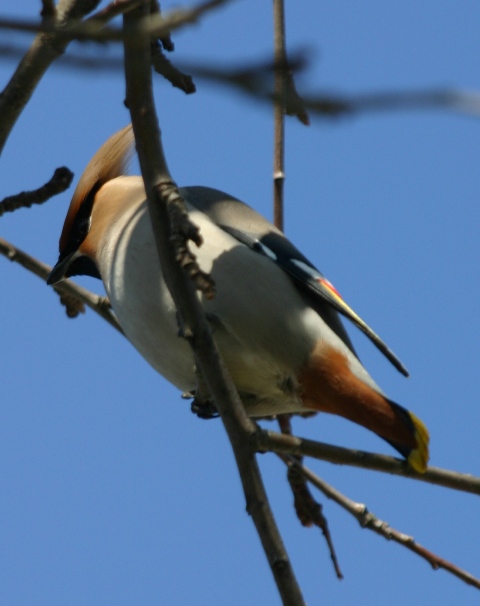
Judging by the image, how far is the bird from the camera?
2920 mm

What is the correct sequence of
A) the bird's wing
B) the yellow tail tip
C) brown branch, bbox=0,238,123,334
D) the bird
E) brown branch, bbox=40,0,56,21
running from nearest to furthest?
brown branch, bbox=40,0,56,21
the yellow tail tip
the bird
the bird's wing
brown branch, bbox=0,238,123,334

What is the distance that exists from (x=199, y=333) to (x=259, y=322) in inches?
29.9

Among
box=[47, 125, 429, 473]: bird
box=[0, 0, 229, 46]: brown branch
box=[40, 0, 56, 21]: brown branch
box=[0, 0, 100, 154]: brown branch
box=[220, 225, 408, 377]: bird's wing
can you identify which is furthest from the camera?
box=[220, 225, 408, 377]: bird's wing

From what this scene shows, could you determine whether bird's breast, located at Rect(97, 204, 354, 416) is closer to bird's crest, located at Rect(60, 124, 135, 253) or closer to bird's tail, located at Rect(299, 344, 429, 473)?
bird's tail, located at Rect(299, 344, 429, 473)

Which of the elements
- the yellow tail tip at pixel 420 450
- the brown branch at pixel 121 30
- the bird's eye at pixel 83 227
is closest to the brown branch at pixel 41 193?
the bird's eye at pixel 83 227

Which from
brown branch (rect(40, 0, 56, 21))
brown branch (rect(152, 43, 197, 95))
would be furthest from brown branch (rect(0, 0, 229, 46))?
brown branch (rect(152, 43, 197, 95))

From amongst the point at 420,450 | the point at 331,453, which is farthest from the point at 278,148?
the point at 331,453

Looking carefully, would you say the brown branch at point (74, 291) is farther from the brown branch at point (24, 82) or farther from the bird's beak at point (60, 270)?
the brown branch at point (24, 82)

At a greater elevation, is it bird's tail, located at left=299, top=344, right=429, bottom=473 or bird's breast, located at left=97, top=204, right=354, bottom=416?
bird's breast, located at left=97, top=204, right=354, bottom=416

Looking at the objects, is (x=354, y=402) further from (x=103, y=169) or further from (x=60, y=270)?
(x=103, y=169)

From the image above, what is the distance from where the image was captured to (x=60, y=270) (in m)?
3.55

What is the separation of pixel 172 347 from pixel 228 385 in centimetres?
74

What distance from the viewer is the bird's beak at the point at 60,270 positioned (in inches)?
135

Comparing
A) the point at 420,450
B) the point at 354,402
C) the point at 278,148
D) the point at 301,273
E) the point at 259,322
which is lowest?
the point at 420,450
